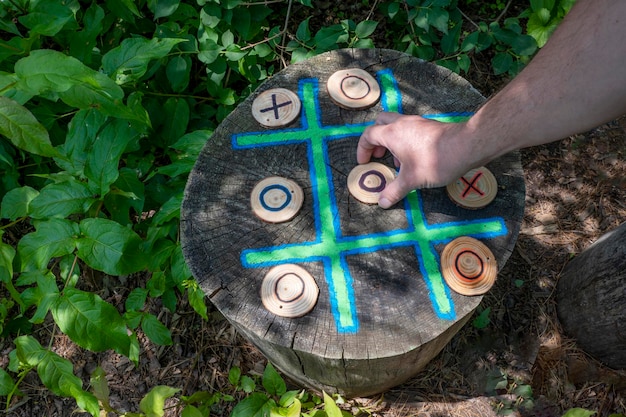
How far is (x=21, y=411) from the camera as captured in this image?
241 cm

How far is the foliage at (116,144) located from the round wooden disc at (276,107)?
0.28 meters

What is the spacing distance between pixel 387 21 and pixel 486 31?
0.81 meters

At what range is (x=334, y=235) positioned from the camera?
1676 millimetres

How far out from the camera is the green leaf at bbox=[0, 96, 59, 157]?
46.6 inches

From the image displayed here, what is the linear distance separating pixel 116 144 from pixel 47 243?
425 mm

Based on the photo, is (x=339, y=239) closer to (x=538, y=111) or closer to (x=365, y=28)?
(x=538, y=111)

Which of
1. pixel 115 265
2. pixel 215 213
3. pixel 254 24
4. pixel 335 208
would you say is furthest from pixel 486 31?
pixel 115 265

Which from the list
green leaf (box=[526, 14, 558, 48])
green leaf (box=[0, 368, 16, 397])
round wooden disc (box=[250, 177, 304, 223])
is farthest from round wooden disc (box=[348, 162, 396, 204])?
green leaf (box=[0, 368, 16, 397])

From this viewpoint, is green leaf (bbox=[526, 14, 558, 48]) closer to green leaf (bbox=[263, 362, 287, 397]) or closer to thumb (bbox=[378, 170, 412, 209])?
thumb (bbox=[378, 170, 412, 209])

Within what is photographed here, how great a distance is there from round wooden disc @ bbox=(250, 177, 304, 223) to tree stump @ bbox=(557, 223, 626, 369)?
1380 mm

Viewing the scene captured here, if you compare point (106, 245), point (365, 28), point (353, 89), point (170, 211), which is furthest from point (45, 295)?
point (365, 28)

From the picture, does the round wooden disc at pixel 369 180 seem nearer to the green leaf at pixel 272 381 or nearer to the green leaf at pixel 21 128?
the green leaf at pixel 272 381

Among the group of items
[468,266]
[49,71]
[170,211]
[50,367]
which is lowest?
[50,367]

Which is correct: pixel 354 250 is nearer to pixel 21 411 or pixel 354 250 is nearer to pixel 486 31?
pixel 486 31
